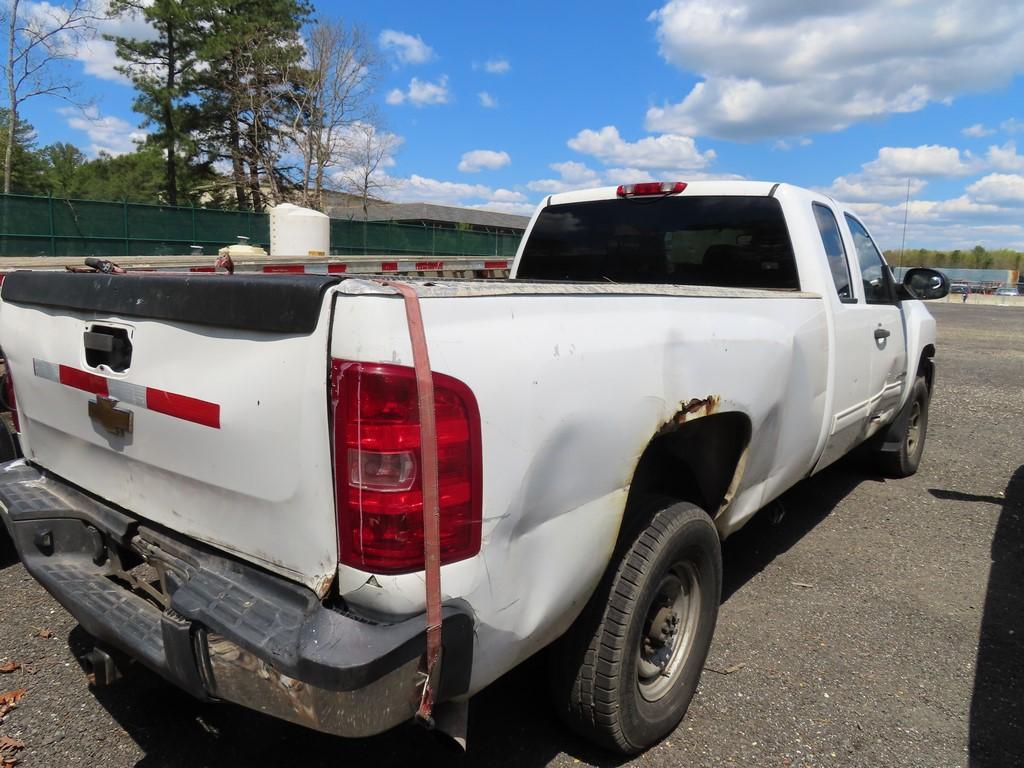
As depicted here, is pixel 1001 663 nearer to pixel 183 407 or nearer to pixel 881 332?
pixel 881 332

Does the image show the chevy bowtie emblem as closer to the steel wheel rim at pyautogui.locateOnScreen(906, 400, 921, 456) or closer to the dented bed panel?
the dented bed panel

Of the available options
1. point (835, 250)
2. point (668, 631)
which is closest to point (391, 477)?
point (668, 631)

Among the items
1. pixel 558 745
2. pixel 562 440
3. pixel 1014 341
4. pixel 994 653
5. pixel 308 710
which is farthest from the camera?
pixel 1014 341

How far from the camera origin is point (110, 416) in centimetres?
223

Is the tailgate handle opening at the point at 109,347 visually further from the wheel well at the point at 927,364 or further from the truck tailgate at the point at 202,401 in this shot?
the wheel well at the point at 927,364

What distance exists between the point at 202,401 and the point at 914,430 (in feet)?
18.8

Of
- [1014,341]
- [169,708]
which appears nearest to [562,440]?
[169,708]

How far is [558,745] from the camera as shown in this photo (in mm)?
2570

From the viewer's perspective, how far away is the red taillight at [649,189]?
4074mm

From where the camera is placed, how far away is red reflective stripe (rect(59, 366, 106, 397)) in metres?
2.24

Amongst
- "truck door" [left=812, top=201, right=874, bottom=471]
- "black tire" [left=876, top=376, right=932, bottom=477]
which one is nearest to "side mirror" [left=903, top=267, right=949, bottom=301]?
"black tire" [left=876, top=376, right=932, bottom=477]

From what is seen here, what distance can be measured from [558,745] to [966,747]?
145cm

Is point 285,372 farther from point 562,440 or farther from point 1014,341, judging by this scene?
point 1014,341

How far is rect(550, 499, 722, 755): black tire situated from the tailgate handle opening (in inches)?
61.1
